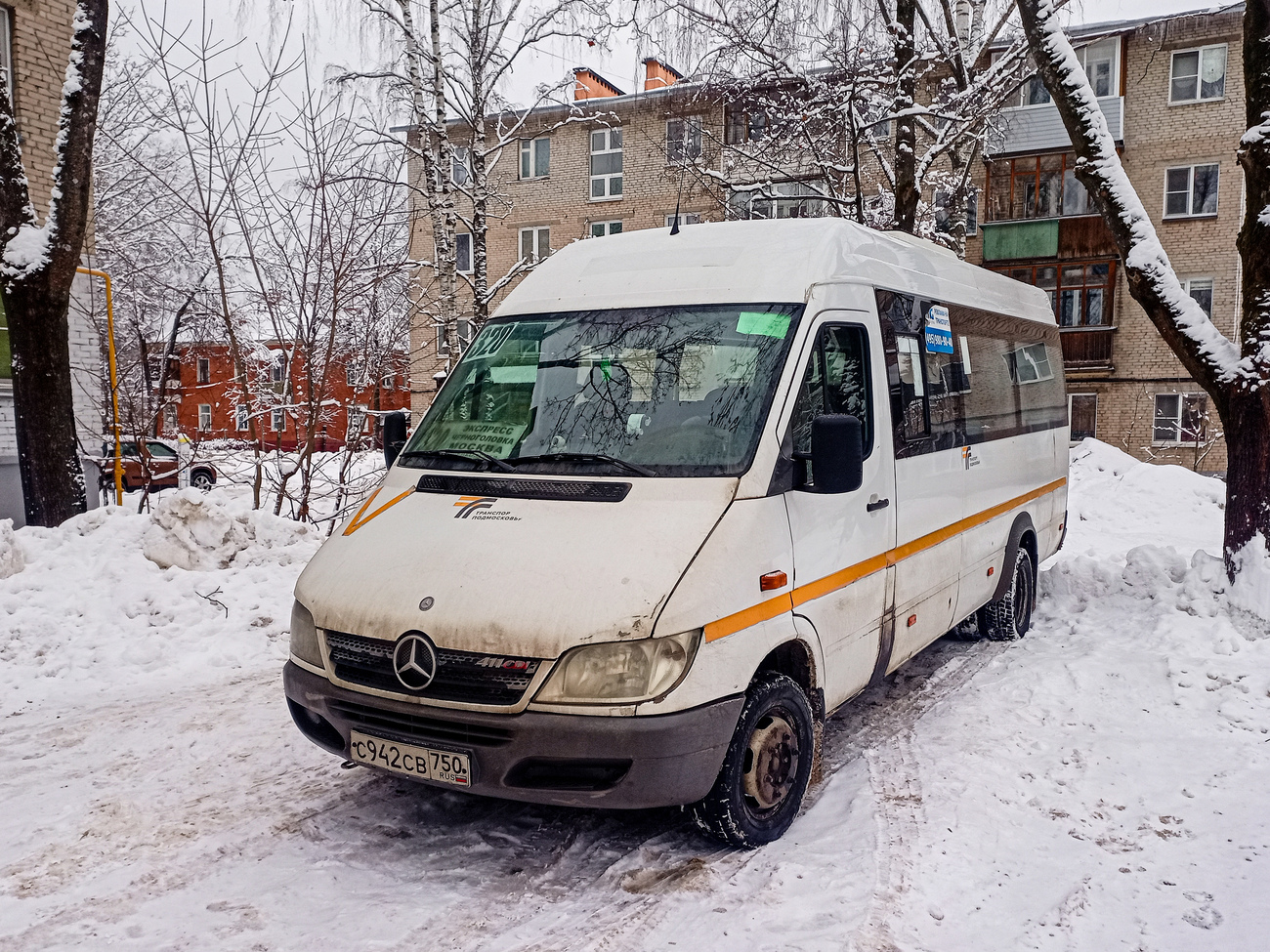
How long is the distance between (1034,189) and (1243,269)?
23.7 m

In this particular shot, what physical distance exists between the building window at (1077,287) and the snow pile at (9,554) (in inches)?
1047

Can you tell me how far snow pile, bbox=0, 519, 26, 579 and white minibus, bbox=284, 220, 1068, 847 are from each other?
13.3 feet

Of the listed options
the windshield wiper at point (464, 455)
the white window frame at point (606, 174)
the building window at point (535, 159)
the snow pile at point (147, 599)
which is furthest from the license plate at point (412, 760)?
the building window at point (535, 159)

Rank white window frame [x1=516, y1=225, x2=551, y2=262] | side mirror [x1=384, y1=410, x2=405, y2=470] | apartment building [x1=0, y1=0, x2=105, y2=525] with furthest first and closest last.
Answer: white window frame [x1=516, y1=225, x2=551, y2=262] → apartment building [x1=0, y1=0, x2=105, y2=525] → side mirror [x1=384, y1=410, x2=405, y2=470]

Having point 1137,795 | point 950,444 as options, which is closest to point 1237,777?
point 1137,795

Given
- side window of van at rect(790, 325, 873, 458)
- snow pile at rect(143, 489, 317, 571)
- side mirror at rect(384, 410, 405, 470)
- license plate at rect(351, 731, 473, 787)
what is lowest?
license plate at rect(351, 731, 473, 787)

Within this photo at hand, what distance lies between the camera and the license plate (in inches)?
140

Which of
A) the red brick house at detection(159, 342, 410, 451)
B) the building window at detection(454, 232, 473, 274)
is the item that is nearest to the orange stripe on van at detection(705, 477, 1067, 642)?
the red brick house at detection(159, 342, 410, 451)

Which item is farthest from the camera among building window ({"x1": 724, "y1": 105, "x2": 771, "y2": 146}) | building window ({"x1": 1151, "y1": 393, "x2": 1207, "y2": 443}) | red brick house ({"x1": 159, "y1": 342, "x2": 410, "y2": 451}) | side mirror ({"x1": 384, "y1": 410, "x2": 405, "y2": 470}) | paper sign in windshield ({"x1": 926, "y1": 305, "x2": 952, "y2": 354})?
building window ({"x1": 1151, "y1": 393, "x2": 1207, "y2": 443})

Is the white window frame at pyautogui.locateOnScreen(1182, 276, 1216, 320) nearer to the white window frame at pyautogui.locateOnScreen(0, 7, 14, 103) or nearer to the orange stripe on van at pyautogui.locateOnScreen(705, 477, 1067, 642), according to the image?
the orange stripe on van at pyautogui.locateOnScreen(705, 477, 1067, 642)

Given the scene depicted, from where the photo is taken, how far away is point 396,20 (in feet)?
49.4

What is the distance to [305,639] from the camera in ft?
13.2

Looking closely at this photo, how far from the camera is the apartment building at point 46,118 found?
43.5 feet

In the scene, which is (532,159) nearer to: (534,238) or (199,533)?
(534,238)
